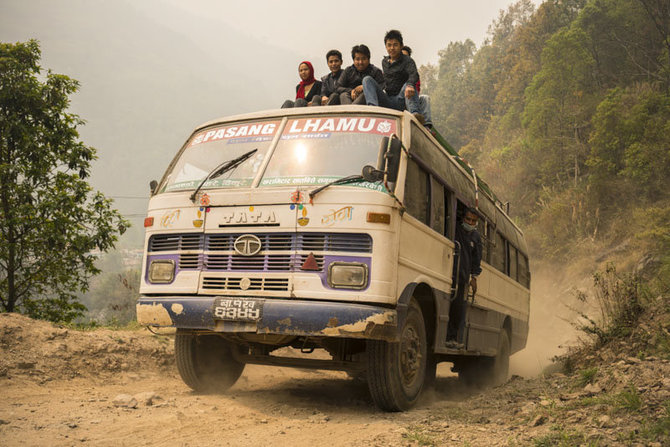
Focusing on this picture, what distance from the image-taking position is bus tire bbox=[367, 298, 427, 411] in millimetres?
5148

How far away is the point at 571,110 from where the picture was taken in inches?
1194

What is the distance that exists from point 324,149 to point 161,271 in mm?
1871

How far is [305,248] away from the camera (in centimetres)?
500

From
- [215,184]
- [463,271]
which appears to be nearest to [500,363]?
[463,271]

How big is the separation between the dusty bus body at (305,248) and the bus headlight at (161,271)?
0.01 meters

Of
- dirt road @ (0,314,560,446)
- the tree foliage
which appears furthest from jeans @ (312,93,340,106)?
the tree foliage

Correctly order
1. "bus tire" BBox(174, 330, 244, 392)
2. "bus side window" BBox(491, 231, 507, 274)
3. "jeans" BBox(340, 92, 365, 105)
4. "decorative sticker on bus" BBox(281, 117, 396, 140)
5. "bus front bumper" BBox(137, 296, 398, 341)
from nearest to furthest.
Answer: "bus front bumper" BBox(137, 296, 398, 341) → "decorative sticker on bus" BBox(281, 117, 396, 140) → "bus tire" BBox(174, 330, 244, 392) → "jeans" BBox(340, 92, 365, 105) → "bus side window" BBox(491, 231, 507, 274)

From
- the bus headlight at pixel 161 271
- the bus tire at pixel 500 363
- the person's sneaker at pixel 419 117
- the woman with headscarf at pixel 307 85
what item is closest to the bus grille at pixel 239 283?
the bus headlight at pixel 161 271

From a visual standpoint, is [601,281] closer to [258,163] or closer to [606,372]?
[606,372]

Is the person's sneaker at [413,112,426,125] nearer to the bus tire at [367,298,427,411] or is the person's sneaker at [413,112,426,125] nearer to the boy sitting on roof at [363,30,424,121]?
the boy sitting on roof at [363,30,424,121]

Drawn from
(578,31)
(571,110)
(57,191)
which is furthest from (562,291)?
(57,191)

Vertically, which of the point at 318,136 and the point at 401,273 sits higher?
the point at 318,136

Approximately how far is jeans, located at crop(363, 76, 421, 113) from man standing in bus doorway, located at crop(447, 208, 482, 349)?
1.56 metres

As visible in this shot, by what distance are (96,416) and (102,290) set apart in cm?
9288
